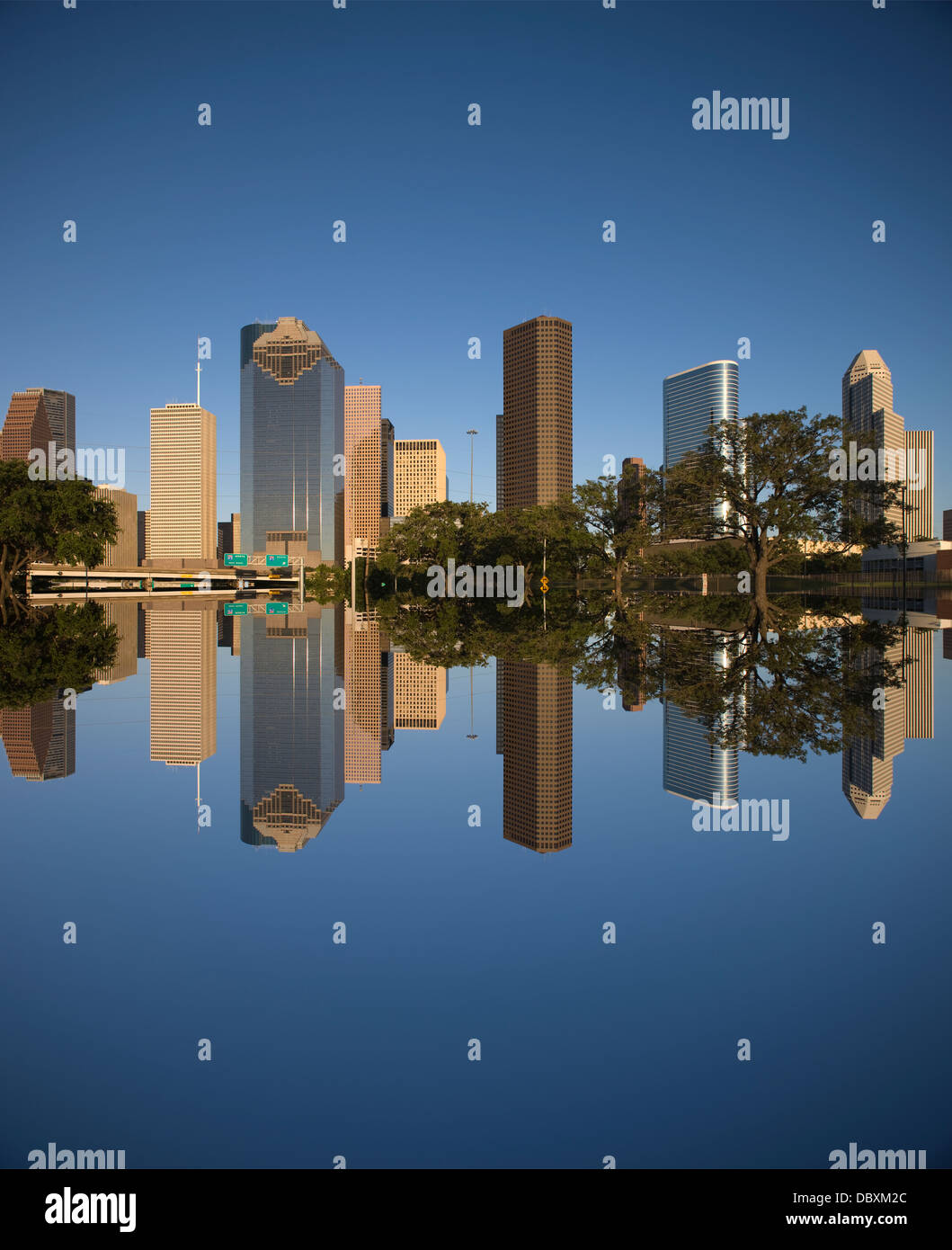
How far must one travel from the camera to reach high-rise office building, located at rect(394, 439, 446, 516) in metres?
164

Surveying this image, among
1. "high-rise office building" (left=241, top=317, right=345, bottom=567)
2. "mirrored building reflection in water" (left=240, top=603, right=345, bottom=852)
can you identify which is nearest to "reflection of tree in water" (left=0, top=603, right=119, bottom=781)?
"mirrored building reflection in water" (left=240, top=603, right=345, bottom=852)

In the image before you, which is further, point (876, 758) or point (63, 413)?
point (63, 413)

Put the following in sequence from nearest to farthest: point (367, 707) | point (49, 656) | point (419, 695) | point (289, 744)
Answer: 1. point (289, 744)
2. point (367, 707)
3. point (419, 695)
4. point (49, 656)

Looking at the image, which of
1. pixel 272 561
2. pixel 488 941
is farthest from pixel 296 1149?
pixel 272 561

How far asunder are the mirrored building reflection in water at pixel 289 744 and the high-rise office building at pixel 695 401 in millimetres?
134988

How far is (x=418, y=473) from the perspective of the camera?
170250 millimetres

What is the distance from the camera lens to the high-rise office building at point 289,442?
618 feet

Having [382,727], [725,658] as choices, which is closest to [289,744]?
[382,727]

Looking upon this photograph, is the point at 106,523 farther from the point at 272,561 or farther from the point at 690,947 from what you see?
the point at 272,561

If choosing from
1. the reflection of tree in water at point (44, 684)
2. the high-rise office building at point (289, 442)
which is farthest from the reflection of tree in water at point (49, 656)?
the high-rise office building at point (289, 442)

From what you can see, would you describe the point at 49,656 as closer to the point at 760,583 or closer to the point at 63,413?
the point at 760,583

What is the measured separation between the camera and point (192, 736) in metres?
9.13

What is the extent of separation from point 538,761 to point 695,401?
162 m

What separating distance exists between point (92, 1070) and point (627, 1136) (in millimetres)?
1851
